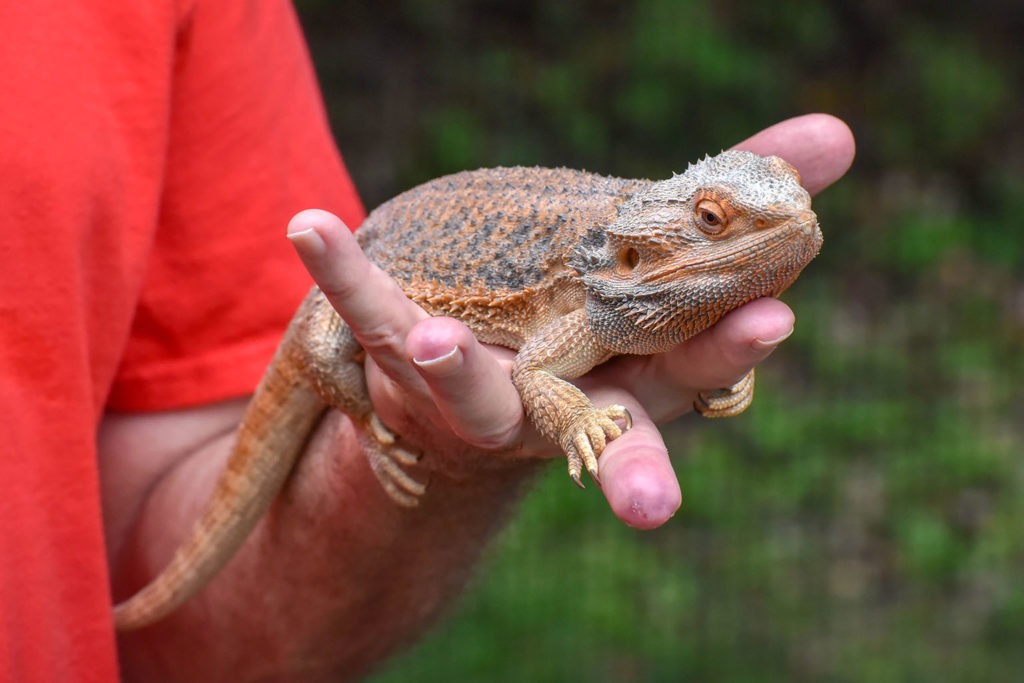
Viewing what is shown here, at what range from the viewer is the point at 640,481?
5.18 feet

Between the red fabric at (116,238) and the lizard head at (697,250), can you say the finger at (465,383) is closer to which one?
the lizard head at (697,250)

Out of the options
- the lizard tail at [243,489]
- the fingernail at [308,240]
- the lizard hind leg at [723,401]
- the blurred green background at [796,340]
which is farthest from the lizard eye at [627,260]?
the blurred green background at [796,340]

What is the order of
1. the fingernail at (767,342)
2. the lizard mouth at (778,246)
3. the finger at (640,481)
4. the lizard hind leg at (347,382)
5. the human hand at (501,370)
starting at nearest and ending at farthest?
1. the finger at (640,481)
2. the human hand at (501,370)
3. the fingernail at (767,342)
4. the lizard mouth at (778,246)
5. the lizard hind leg at (347,382)

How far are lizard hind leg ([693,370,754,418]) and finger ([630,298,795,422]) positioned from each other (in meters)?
0.05

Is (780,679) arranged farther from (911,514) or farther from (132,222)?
(132,222)

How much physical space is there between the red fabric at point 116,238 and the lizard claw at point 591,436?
88 cm

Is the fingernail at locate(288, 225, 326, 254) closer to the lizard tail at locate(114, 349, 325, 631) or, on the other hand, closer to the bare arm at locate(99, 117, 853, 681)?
the bare arm at locate(99, 117, 853, 681)

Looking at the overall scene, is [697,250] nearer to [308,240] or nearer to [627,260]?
[627,260]

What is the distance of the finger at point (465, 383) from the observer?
1677mm

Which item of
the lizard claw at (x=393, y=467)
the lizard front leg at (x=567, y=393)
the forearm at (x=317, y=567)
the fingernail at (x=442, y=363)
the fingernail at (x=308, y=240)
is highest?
the fingernail at (x=308, y=240)

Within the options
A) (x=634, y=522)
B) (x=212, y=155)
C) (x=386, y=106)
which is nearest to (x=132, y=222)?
(x=212, y=155)

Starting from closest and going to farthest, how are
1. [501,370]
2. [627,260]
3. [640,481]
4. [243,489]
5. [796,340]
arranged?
[640,481]
[501,370]
[627,260]
[243,489]
[796,340]

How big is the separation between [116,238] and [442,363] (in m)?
0.89

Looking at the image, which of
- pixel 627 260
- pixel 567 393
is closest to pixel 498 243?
pixel 627 260
